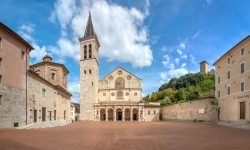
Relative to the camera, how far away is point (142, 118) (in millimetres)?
63031

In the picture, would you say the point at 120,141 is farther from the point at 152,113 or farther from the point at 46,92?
the point at 152,113

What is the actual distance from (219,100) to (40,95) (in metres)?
28.8

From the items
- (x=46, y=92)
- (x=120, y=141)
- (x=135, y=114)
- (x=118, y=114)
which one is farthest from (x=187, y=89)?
(x=120, y=141)

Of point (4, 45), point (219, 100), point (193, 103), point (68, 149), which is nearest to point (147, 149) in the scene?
point (68, 149)

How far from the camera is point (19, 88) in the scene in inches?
889

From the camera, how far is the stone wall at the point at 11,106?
1933 centimetres

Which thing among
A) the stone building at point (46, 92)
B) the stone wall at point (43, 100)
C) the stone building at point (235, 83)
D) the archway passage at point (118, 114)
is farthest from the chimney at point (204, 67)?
the stone wall at point (43, 100)

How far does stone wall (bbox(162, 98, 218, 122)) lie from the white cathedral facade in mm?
10949

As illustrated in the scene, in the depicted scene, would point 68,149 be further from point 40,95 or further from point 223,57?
point 223,57

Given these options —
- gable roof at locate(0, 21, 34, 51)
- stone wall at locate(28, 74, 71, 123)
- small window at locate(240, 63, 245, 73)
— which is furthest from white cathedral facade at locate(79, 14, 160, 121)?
gable roof at locate(0, 21, 34, 51)

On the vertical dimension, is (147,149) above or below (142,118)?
above

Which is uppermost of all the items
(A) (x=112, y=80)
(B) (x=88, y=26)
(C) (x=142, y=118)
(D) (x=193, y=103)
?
(B) (x=88, y=26)

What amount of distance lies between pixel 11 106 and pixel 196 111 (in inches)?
1314

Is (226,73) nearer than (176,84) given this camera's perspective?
Yes
